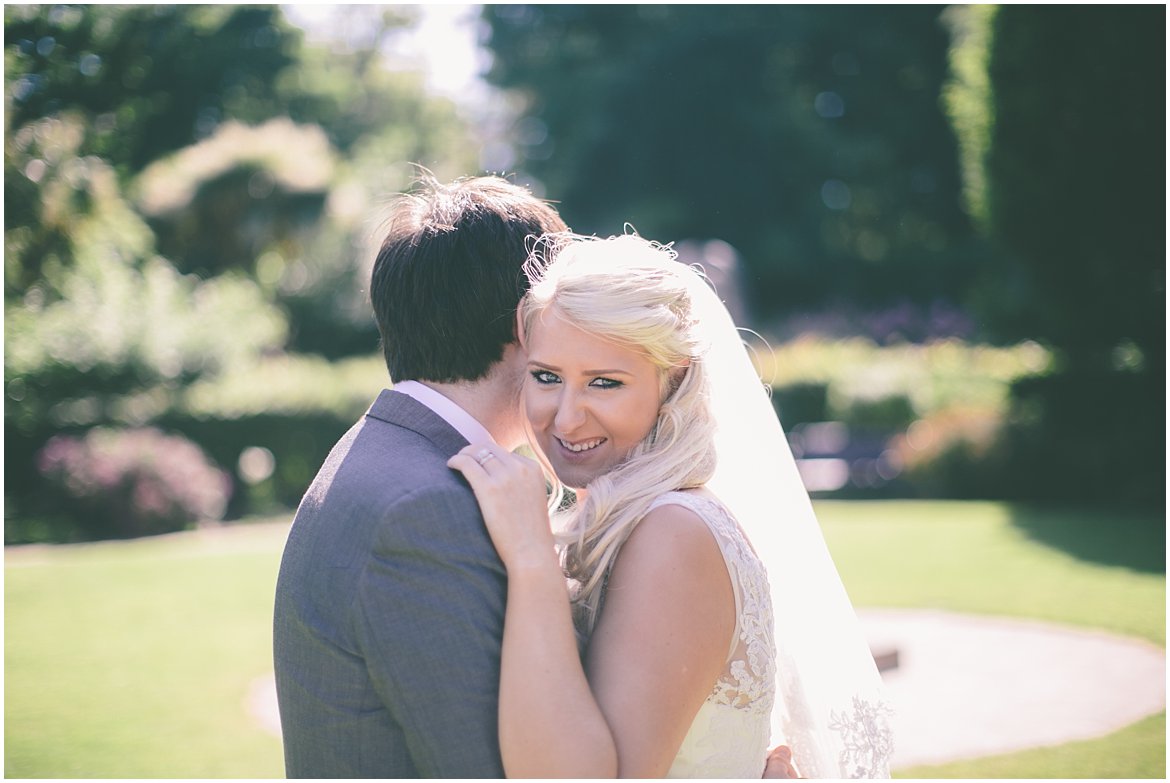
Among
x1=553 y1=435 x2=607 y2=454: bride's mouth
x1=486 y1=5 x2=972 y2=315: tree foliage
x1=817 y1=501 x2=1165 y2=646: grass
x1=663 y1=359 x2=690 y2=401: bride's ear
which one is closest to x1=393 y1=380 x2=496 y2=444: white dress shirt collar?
x1=553 y1=435 x2=607 y2=454: bride's mouth

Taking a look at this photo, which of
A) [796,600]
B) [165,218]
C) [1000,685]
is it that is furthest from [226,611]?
[165,218]

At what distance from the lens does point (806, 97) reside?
3981 cm

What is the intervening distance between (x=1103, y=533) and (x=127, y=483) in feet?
43.8

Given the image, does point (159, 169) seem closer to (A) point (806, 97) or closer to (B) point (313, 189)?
(B) point (313, 189)

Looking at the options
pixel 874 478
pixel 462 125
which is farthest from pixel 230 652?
pixel 462 125

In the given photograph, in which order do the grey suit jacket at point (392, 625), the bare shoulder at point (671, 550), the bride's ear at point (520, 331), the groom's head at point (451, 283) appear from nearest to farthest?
the grey suit jacket at point (392, 625)
the bare shoulder at point (671, 550)
the groom's head at point (451, 283)
the bride's ear at point (520, 331)

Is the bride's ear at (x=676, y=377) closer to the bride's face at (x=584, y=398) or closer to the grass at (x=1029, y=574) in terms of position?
the bride's face at (x=584, y=398)

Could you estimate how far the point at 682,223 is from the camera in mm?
37844

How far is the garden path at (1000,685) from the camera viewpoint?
6.38 metres

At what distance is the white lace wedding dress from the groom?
530mm

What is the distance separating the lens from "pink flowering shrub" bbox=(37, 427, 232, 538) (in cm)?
1603

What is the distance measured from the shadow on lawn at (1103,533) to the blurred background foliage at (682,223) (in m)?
1.59

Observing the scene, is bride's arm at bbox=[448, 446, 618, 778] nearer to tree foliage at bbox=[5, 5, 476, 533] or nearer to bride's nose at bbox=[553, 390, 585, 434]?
bride's nose at bbox=[553, 390, 585, 434]

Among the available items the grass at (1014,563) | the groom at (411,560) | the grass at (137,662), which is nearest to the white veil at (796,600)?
the groom at (411,560)
